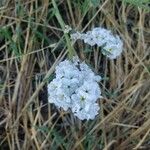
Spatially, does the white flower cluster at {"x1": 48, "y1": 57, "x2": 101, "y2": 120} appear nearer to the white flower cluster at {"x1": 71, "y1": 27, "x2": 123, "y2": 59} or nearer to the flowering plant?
the flowering plant

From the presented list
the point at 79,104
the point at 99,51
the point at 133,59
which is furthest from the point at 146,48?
the point at 79,104

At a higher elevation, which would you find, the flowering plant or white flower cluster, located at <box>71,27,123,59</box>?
white flower cluster, located at <box>71,27,123,59</box>

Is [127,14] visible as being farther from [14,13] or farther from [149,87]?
[14,13]

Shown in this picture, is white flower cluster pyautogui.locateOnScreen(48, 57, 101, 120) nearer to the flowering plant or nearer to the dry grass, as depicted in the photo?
the flowering plant

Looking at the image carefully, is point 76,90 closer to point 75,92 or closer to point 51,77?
point 75,92

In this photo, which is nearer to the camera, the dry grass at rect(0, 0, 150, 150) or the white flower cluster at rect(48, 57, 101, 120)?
the white flower cluster at rect(48, 57, 101, 120)

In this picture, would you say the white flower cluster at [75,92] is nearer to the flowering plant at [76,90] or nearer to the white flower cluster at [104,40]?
the flowering plant at [76,90]

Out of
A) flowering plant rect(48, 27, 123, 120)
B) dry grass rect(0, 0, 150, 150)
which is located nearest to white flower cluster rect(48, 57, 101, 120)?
flowering plant rect(48, 27, 123, 120)
